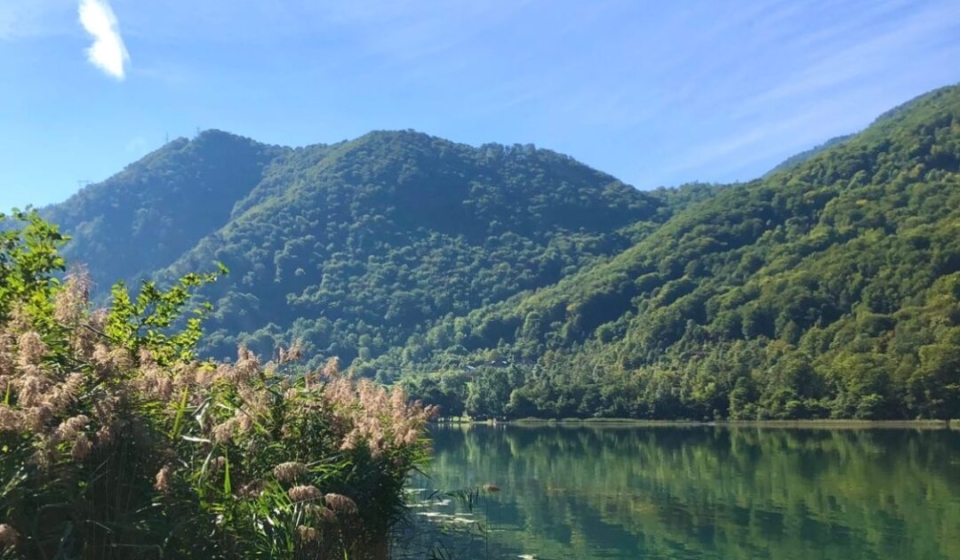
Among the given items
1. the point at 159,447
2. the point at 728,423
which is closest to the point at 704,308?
the point at 728,423

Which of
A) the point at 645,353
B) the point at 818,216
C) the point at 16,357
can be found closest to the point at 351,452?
the point at 16,357

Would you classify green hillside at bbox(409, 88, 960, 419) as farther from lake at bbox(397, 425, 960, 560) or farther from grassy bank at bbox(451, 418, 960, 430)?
lake at bbox(397, 425, 960, 560)

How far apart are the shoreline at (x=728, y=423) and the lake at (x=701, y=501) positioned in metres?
12.1

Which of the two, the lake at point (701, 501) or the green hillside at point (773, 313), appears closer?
the lake at point (701, 501)

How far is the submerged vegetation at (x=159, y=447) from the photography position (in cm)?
453

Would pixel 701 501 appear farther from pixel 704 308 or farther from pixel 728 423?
pixel 704 308

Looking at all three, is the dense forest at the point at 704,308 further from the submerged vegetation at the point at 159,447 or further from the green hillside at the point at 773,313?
the submerged vegetation at the point at 159,447

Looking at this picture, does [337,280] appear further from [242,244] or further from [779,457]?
[779,457]

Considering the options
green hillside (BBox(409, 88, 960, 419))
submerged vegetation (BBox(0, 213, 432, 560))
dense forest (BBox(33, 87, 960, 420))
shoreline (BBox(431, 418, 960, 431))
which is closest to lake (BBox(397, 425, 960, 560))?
submerged vegetation (BBox(0, 213, 432, 560))

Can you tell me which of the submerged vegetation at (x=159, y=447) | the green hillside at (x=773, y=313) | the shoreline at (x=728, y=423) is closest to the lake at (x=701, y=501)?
the submerged vegetation at (x=159, y=447)

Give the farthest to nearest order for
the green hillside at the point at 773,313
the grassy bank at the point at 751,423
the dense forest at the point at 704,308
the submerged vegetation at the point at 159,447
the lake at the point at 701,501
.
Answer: the dense forest at the point at 704,308
the green hillside at the point at 773,313
the grassy bank at the point at 751,423
the lake at the point at 701,501
the submerged vegetation at the point at 159,447

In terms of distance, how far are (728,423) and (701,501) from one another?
5742 centimetres

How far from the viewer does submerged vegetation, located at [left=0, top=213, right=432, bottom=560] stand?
4527 mm

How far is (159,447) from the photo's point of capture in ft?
16.6
